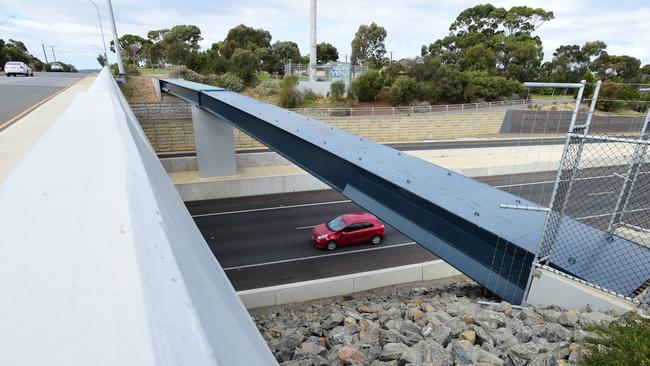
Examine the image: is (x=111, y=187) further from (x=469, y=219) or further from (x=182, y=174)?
(x=182, y=174)

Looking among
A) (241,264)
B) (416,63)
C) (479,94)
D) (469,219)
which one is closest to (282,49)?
(416,63)

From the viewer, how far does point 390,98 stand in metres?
42.1

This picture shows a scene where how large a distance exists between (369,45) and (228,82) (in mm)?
32618

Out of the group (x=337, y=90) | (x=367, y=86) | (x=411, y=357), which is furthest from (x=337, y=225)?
(x=337, y=90)

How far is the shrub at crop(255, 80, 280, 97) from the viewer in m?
40.8

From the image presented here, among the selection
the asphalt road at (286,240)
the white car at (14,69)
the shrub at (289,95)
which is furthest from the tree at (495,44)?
the white car at (14,69)

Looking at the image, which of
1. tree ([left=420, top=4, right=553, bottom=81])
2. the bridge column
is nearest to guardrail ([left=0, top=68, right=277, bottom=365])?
the bridge column

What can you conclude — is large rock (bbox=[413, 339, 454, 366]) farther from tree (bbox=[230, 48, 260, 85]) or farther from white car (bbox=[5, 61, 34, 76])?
tree (bbox=[230, 48, 260, 85])

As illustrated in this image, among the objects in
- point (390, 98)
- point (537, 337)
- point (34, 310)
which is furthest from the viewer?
point (390, 98)

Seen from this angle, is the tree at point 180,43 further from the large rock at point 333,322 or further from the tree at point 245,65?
the large rock at point 333,322

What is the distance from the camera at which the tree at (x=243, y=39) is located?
5741cm

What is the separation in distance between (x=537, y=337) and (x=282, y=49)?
6664cm

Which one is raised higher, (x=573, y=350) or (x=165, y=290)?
(x=165, y=290)

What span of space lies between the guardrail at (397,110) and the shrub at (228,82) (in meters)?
9.45
